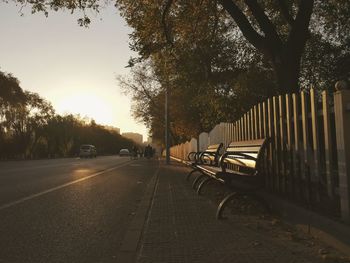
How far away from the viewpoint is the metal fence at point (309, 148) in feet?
19.8

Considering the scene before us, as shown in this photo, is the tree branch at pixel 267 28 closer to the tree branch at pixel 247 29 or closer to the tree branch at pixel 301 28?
the tree branch at pixel 247 29

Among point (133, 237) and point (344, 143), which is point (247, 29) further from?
point (133, 237)

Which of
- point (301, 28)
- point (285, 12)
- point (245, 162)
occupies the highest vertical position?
point (285, 12)

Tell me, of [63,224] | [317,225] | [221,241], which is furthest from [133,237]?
[317,225]

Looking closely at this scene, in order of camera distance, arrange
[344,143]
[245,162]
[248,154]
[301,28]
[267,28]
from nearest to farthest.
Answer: [344,143] → [245,162] → [248,154] → [301,28] → [267,28]

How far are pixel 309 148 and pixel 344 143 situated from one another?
1539 millimetres

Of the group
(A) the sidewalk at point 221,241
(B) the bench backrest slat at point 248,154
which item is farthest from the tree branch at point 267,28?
(A) the sidewalk at point 221,241

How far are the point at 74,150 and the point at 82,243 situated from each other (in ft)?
383

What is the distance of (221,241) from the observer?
18.6 ft

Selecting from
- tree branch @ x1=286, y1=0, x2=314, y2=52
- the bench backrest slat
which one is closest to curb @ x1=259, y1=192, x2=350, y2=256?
the bench backrest slat

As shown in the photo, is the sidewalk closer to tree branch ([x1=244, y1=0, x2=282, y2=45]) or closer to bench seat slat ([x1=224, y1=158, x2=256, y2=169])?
bench seat slat ([x1=224, y1=158, x2=256, y2=169])

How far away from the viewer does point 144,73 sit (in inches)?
2285

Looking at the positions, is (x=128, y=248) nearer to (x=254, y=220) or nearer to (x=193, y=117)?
(x=254, y=220)

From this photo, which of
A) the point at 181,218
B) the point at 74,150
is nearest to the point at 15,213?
the point at 181,218
